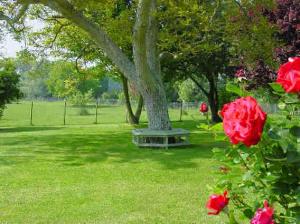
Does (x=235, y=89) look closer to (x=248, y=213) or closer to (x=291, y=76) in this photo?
(x=291, y=76)

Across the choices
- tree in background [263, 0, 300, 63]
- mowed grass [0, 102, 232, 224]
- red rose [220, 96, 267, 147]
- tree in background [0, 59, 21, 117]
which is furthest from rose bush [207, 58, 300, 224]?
tree in background [0, 59, 21, 117]

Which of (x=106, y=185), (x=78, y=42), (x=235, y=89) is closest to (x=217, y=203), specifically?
(x=235, y=89)

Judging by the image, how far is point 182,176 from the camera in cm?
873

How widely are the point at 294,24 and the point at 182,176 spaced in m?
12.6

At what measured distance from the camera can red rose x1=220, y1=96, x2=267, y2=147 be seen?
1813 millimetres

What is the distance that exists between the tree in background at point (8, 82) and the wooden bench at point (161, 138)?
43.3 ft

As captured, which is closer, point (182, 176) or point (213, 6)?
point (182, 176)

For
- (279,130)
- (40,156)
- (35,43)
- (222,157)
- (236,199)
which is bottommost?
(40,156)

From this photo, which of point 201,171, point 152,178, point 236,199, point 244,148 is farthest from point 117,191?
point 244,148

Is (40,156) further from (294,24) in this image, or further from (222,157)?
(294,24)

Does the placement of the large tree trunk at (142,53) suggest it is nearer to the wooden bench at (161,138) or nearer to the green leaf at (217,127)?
the wooden bench at (161,138)

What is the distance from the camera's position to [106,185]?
802 cm

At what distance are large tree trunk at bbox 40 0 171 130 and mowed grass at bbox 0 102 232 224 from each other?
4.48ft

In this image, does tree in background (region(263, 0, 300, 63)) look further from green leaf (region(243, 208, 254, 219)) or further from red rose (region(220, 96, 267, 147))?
red rose (region(220, 96, 267, 147))
